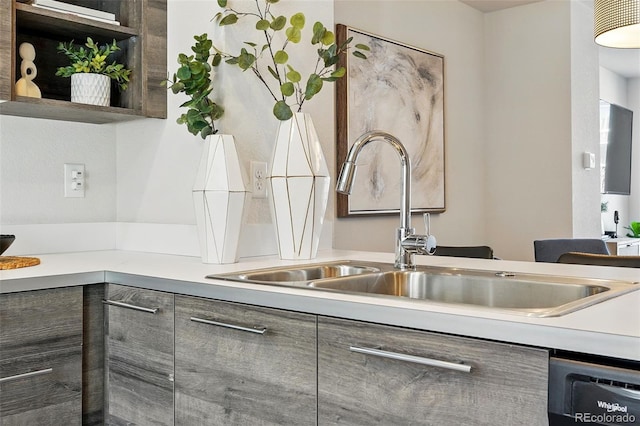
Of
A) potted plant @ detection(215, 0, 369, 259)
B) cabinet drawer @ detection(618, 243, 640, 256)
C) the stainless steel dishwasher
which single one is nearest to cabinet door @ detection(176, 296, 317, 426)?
the stainless steel dishwasher

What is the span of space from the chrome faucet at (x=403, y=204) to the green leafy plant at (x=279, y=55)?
344mm

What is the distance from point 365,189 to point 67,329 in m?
1.87

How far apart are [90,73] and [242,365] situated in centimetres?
117

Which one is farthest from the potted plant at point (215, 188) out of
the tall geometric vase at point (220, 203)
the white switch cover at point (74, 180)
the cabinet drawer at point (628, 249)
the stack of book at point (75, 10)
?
the cabinet drawer at point (628, 249)

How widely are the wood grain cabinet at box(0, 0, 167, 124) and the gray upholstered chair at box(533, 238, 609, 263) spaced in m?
2.22

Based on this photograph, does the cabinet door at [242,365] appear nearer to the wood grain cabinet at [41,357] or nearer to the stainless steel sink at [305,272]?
the stainless steel sink at [305,272]

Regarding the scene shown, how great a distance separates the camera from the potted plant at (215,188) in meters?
1.74

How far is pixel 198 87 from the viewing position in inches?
72.7

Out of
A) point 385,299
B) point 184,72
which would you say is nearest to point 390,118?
point 184,72

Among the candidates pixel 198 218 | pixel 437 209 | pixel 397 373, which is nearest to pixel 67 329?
pixel 198 218

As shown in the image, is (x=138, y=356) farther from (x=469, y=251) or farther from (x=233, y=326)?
(x=469, y=251)

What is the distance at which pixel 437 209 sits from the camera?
→ 3678 millimetres

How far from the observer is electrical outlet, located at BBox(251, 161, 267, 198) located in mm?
1986

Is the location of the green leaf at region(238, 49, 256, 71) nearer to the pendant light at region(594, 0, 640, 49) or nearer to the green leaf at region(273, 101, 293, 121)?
the green leaf at region(273, 101, 293, 121)
